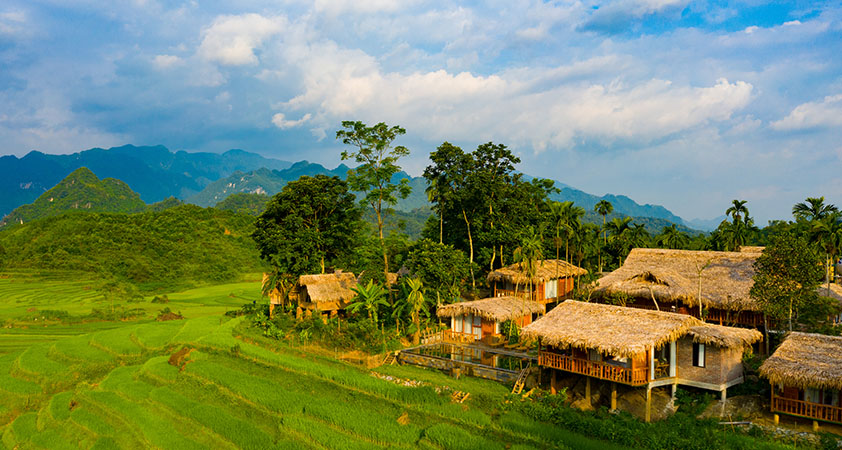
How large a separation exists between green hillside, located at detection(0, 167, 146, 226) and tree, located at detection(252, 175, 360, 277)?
385ft

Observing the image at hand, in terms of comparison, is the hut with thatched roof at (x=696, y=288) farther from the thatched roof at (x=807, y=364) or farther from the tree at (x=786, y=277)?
the thatched roof at (x=807, y=364)

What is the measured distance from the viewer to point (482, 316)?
29.6m

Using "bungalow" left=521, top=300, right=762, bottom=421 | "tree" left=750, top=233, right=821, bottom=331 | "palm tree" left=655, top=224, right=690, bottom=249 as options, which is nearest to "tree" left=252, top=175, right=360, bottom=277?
"bungalow" left=521, top=300, right=762, bottom=421

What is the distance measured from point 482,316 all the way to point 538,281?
684 cm

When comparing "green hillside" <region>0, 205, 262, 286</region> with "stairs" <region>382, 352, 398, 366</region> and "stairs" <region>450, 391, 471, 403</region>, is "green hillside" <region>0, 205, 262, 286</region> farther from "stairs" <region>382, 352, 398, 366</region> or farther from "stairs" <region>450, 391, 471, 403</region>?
"stairs" <region>450, 391, 471, 403</region>

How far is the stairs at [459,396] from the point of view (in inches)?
809

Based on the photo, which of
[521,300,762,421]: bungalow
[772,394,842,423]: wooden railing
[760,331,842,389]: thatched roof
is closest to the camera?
[760,331,842,389]: thatched roof

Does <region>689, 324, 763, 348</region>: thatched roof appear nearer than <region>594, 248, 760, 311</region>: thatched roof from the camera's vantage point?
Yes

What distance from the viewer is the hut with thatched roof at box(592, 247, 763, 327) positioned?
1066 inches

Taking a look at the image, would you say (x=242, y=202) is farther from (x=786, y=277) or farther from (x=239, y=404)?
(x=786, y=277)

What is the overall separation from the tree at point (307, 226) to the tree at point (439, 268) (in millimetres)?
9139

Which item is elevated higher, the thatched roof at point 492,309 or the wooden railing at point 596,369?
the thatched roof at point 492,309

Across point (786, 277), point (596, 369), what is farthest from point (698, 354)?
point (786, 277)

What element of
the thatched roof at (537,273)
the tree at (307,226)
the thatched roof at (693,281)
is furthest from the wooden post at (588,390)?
the tree at (307,226)
